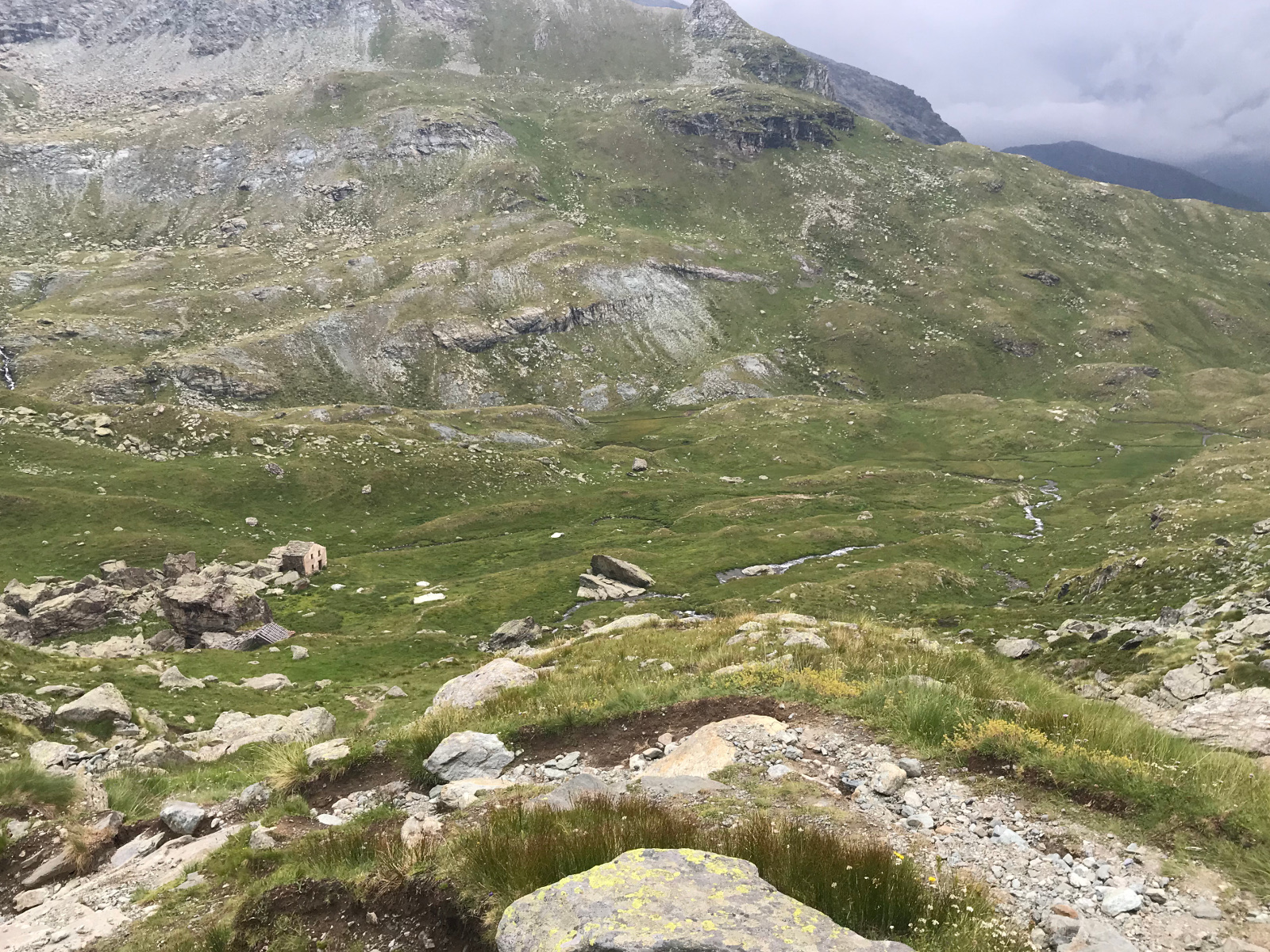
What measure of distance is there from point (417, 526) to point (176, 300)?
5313 inches

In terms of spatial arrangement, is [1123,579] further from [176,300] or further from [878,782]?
[176,300]

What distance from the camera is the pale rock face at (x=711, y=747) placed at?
11133 millimetres

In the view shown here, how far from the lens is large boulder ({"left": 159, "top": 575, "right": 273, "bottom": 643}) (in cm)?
5538

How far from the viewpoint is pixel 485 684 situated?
766 inches

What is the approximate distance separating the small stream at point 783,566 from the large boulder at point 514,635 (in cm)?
2545

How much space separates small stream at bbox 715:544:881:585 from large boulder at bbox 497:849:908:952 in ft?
234

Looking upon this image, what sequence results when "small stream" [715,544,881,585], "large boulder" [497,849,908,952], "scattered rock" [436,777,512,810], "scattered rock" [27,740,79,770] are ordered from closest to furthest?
"large boulder" [497,849,908,952] < "scattered rock" [436,777,512,810] < "scattered rock" [27,740,79,770] < "small stream" [715,544,881,585]

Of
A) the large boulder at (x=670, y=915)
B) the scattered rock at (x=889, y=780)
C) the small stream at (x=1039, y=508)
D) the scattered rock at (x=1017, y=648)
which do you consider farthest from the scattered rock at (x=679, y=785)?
the small stream at (x=1039, y=508)

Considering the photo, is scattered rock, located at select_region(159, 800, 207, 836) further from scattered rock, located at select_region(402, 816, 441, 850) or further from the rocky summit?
scattered rock, located at select_region(402, 816, 441, 850)

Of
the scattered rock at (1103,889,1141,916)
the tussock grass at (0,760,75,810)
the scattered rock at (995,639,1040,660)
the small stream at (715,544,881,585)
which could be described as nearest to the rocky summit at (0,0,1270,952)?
the scattered rock at (1103,889,1141,916)

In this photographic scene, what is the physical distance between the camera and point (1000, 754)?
9609 millimetres

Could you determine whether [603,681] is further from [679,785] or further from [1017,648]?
[1017,648]

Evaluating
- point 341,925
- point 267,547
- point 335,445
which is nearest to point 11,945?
point 341,925

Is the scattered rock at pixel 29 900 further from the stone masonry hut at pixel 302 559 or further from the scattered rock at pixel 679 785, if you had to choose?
the stone masonry hut at pixel 302 559
